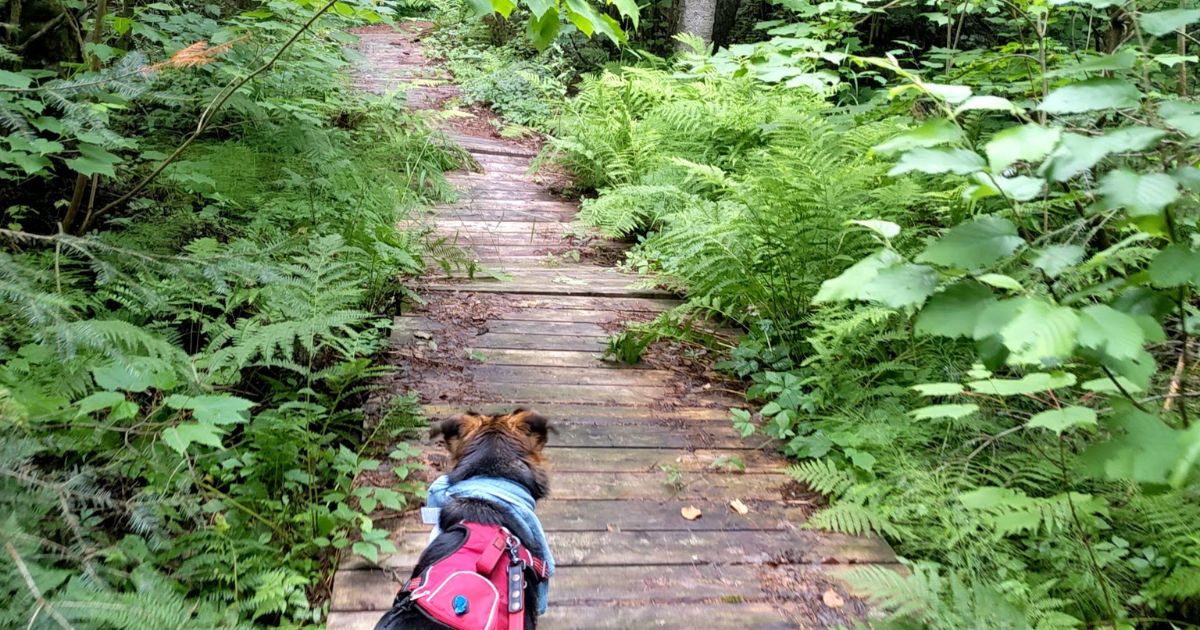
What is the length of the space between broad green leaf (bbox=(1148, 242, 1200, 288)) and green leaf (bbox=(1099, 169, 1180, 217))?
0.21 metres

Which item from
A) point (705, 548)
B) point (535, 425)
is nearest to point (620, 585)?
point (705, 548)

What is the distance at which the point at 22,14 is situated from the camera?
4.49m

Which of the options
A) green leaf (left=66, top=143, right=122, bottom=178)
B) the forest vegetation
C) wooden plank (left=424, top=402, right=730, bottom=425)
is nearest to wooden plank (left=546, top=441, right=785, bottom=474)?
the forest vegetation

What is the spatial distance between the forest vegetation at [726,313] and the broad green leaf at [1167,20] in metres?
0.02

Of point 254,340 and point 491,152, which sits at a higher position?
point 254,340

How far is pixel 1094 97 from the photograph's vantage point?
1413 millimetres

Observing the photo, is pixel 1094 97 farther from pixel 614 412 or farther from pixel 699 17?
pixel 699 17

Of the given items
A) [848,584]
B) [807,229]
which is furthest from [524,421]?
[807,229]

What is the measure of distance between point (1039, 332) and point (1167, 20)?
2.99ft

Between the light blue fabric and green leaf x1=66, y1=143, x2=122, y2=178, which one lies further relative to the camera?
green leaf x1=66, y1=143, x2=122, y2=178

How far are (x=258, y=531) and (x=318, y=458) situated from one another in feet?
1.66

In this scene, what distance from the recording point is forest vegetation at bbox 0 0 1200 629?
144 cm

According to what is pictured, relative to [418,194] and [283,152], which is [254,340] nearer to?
[283,152]

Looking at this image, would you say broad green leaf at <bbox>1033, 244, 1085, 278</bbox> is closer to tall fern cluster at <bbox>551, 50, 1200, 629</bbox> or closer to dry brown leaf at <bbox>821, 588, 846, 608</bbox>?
tall fern cluster at <bbox>551, 50, 1200, 629</bbox>
